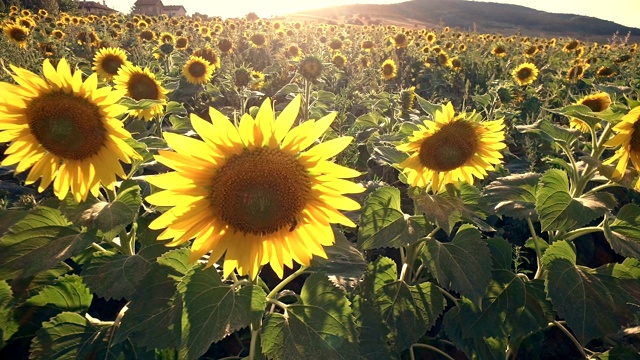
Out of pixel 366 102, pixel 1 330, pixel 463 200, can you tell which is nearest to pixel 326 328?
pixel 463 200

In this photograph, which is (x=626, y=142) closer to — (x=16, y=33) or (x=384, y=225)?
(x=384, y=225)

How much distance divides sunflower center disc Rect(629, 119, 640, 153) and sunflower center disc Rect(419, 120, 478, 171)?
72 centimetres

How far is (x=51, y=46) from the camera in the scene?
8.36m

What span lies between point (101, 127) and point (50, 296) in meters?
0.82

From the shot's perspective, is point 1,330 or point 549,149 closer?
point 1,330

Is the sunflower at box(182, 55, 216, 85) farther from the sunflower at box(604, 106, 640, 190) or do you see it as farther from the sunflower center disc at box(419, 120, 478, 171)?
the sunflower at box(604, 106, 640, 190)

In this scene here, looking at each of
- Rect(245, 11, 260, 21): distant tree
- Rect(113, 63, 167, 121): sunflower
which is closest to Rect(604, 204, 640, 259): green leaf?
Rect(113, 63, 167, 121): sunflower

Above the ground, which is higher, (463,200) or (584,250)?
(463,200)

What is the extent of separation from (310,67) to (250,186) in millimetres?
3916

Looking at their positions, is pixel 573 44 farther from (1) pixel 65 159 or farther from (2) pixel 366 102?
(1) pixel 65 159

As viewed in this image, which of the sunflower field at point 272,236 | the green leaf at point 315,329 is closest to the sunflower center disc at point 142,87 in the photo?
the sunflower field at point 272,236

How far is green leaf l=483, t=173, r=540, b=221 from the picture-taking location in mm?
2199

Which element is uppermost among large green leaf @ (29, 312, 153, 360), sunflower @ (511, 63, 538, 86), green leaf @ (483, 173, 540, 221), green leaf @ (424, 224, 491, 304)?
green leaf @ (483, 173, 540, 221)

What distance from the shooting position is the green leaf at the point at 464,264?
2.07 meters
